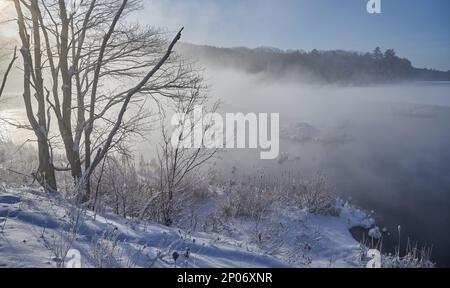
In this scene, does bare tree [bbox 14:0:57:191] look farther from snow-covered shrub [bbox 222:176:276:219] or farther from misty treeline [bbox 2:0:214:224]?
snow-covered shrub [bbox 222:176:276:219]

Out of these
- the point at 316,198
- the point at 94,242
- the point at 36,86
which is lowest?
the point at 316,198

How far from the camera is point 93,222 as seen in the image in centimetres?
346

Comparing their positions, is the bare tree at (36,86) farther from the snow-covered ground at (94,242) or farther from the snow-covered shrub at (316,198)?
the snow-covered shrub at (316,198)

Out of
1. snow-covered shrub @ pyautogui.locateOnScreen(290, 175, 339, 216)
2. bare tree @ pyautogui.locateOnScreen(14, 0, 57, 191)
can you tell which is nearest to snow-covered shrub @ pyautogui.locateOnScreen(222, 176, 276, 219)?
snow-covered shrub @ pyautogui.locateOnScreen(290, 175, 339, 216)

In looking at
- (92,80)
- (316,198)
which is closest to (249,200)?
(316,198)

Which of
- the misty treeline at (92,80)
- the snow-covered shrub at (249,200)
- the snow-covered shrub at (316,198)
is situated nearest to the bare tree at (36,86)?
the misty treeline at (92,80)

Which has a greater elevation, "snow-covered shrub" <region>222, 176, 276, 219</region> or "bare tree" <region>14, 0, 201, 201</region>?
"bare tree" <region>14, 0, 201, 201</region>

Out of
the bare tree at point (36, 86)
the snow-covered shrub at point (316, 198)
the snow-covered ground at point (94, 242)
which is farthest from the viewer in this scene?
the snow-covered shrub at point (316, 198)

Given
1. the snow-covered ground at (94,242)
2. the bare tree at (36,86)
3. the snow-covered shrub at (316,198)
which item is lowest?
the snow-covered shrub at (316,198)

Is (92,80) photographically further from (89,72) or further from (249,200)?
(249,200)

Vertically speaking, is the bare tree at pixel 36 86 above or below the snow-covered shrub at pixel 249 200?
above

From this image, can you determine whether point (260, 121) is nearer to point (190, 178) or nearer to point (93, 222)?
point (190, 178)

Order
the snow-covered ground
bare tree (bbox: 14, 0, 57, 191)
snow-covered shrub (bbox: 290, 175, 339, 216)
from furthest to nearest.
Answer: snow-covered shrub (bbox: 290, 175, 339, 216), bare tree (bbox: 14, 0, 57, 191), the snow-covered ground
